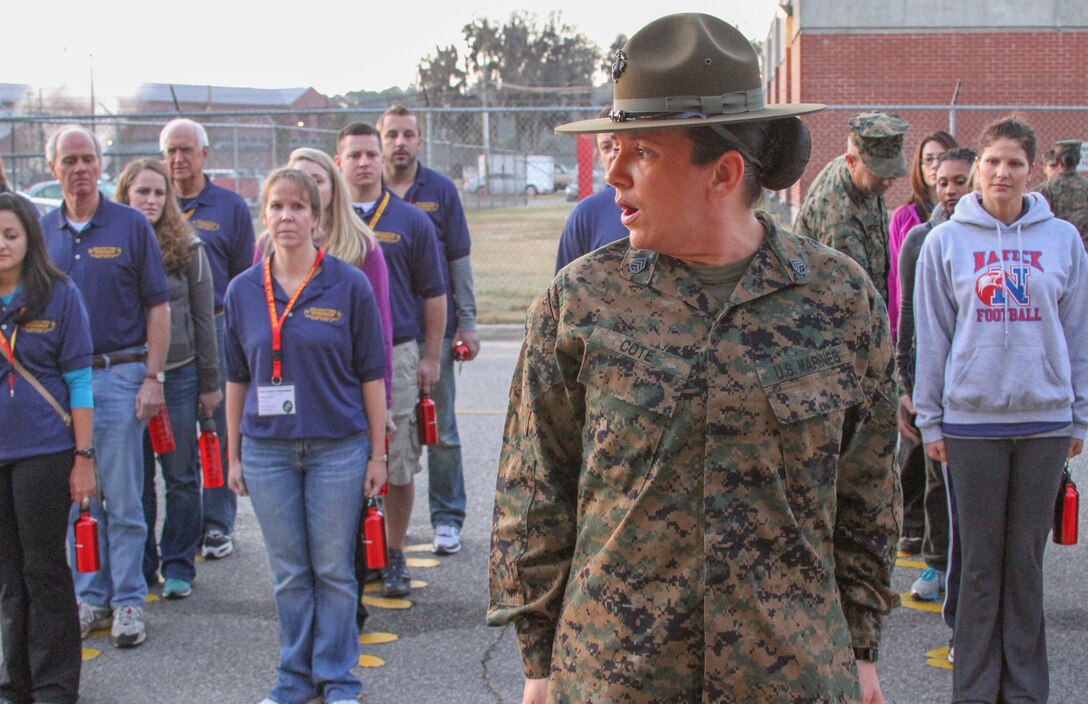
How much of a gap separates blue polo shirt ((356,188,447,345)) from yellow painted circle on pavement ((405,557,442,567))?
46.4 inches

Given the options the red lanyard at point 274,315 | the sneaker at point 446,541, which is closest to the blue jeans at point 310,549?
the red lanyard at point 274,315

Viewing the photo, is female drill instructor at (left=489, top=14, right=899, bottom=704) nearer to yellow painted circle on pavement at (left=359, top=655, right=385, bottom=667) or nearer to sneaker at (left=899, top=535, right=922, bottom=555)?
yellow painted circle on pavement at (left=359, top=655, right=385, bottom=667)

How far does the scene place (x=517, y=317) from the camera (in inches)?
568

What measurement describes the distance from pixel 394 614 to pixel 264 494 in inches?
54.3

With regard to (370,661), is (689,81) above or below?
above

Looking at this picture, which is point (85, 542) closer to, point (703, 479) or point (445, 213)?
point (445, 213)

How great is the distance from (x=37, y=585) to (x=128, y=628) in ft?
2.78

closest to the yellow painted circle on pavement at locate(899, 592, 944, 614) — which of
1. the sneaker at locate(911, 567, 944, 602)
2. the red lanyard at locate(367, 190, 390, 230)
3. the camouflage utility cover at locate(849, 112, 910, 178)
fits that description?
the sneaker at locate(911, 567, 944, 602)

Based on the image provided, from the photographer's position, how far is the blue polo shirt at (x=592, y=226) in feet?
16.6

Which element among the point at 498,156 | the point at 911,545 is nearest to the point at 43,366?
the point at 911,545

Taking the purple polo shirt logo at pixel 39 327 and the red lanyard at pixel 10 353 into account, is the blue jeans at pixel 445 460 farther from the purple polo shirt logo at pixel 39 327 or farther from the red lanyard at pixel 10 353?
the red lanyard at pixel 10 353

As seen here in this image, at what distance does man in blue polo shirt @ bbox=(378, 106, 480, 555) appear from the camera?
6395mm

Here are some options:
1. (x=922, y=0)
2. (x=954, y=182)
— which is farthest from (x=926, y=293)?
(x=922, y=0)

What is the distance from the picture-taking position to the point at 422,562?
6242mm
